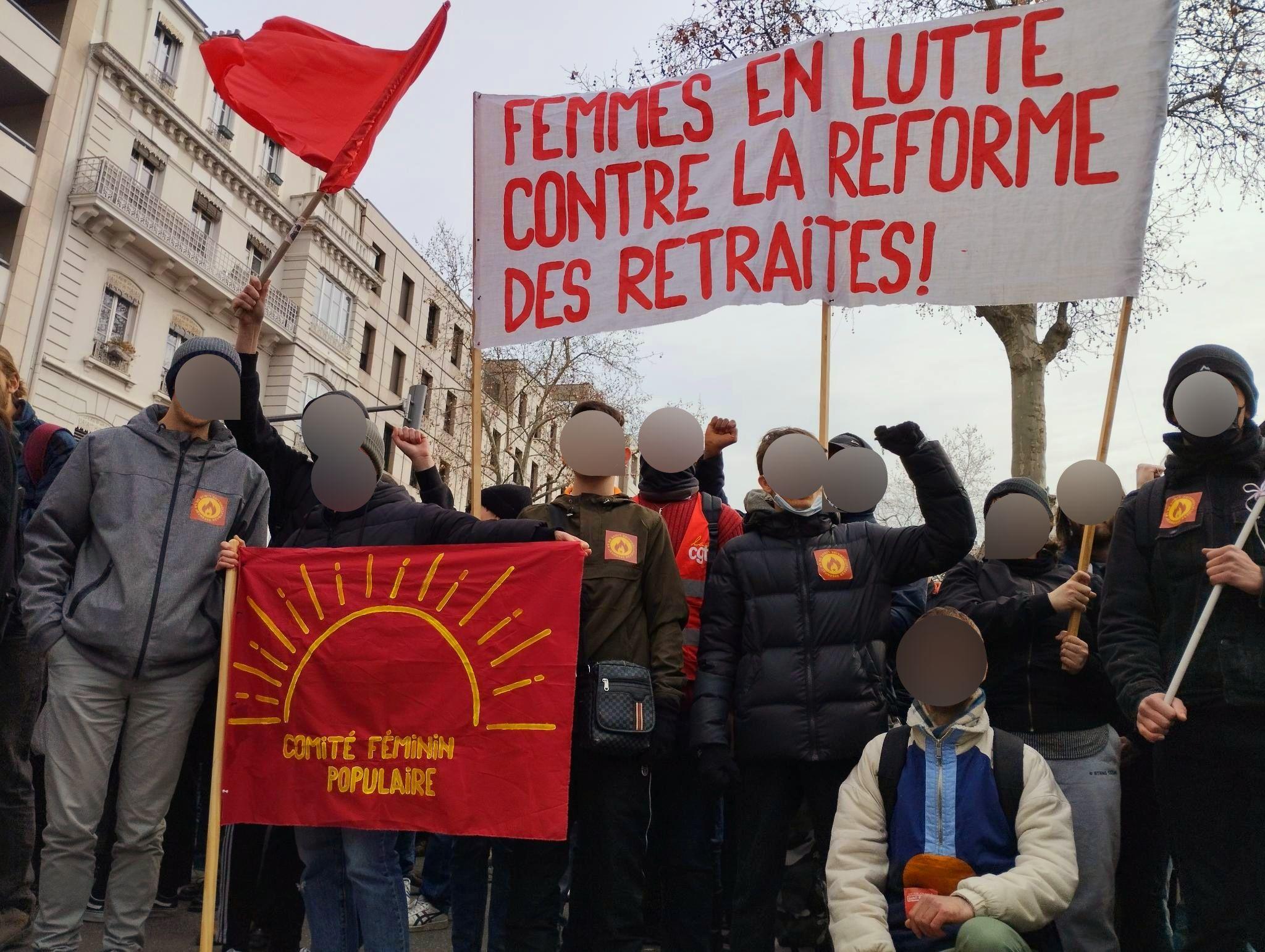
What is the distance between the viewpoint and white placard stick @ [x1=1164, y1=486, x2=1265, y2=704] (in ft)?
9.44

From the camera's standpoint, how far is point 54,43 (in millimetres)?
21203

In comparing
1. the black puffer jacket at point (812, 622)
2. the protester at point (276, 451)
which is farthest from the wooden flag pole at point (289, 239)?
the black puffer jacket at point (812, 622)

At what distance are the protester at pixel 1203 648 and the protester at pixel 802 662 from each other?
0.59m

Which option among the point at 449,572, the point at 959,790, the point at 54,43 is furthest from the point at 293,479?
the point at 54,43

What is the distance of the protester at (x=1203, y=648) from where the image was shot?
2797mm

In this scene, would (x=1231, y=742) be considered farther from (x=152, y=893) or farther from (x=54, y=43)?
(x=54, y=43)

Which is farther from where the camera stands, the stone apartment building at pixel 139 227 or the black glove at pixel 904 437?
the stone apartment building at pixel 139 227

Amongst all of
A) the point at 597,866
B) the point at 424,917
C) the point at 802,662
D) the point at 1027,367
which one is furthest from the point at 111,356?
the point at 802,662

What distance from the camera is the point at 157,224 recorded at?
79.6ft

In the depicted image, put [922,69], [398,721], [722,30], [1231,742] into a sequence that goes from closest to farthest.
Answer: [1231,742]
[398,721]
[922,69]
[722,30]

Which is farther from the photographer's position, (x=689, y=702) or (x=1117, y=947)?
(x=689, y=702)

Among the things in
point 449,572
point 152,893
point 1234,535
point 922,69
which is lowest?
point 152,893

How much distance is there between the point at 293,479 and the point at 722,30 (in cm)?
1028

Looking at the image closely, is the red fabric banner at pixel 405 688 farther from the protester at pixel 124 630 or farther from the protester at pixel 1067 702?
the protester at pixel 1067 702
